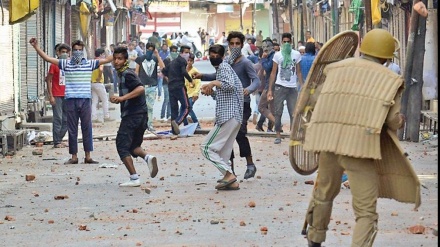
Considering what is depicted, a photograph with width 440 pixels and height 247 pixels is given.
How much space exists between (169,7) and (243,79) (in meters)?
79.0

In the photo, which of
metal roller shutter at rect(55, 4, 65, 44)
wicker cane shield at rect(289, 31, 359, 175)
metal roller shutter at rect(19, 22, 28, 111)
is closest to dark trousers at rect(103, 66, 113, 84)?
metal roller shutter at rect(55, 4, 65, 44)

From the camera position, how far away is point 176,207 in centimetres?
1091

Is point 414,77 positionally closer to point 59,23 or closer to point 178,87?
point 178,87

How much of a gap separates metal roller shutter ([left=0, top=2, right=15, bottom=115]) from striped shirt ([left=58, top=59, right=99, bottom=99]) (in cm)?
487

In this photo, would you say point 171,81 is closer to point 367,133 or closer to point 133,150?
point 133,150

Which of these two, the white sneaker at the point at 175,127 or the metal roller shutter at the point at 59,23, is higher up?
the metal roller shutter at the point at 59,23

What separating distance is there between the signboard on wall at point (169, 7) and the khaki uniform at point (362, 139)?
84354mm

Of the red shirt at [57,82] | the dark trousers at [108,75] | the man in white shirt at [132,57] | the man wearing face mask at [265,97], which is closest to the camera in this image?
the red shirt at [57,82]

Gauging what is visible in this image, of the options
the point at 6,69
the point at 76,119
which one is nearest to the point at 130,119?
the point at 76,119

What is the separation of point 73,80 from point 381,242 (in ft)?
25.5

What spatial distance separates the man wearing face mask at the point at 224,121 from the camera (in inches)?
477

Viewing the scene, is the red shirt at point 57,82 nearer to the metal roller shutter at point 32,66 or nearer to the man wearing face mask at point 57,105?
the man wearing face mask at point 57,105

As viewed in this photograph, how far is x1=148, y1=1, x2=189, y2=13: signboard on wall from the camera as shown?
91562mm

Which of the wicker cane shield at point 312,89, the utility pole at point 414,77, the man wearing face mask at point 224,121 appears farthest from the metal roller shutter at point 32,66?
the wicker cane shield at point 312,89
